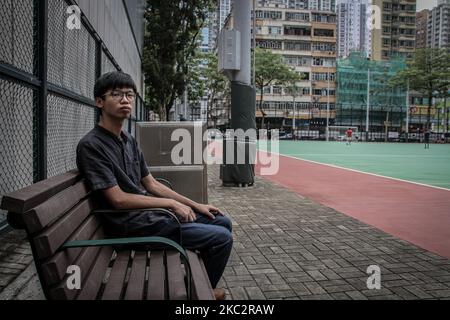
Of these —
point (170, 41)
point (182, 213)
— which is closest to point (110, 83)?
point (182, 213)

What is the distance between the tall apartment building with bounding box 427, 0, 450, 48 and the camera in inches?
4909

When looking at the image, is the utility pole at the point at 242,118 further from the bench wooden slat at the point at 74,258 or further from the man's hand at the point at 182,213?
the bench wooden slat at the point at 74,258

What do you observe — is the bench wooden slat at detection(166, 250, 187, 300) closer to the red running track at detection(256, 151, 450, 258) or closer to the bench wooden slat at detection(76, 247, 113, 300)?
the bench wooden slat at detection(76, 247, 113, 300)

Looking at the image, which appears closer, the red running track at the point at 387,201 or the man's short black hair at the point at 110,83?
the man's short black hair at the point at 110,83

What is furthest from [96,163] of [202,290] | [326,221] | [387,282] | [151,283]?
[326,221]

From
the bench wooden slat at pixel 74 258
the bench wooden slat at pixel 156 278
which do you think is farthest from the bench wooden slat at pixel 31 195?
the bench wooden slat at pixel 156 278

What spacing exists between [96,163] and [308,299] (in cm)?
214

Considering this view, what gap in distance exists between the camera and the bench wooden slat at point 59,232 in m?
2.12

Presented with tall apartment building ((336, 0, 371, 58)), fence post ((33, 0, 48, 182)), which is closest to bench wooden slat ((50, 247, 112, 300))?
fence post ((33, 0, 48, 182))

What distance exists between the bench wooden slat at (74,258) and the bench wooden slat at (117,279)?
0.15 m

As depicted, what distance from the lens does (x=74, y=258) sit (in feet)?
8.18

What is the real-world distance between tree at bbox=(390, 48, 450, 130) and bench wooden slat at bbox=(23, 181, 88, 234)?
2408 inches

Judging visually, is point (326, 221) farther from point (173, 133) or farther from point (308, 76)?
point (308, 76)

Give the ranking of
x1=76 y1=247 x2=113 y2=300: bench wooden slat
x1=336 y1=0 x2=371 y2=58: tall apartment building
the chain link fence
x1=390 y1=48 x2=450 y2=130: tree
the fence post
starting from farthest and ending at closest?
x1=336 y1=0 x2=371 y2=58: tall apartment building < x1=390 y1=48 x2=450 y2=130: tree < the fence post < the chain link fence < x1=76 y1=247 x2=113 y2=300: bench wooden slat
